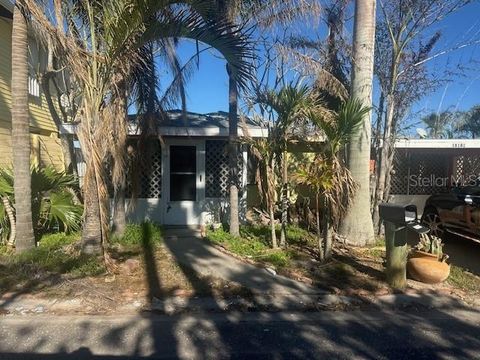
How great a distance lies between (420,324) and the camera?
4.40 m

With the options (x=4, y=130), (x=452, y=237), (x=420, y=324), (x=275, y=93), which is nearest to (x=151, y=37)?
(x=275, y=93)

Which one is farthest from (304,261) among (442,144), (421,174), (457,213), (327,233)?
(421,174)

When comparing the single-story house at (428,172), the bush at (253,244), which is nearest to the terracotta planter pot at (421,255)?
the bush at (253,244)

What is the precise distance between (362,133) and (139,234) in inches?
190

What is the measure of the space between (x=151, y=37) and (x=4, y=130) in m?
6.58

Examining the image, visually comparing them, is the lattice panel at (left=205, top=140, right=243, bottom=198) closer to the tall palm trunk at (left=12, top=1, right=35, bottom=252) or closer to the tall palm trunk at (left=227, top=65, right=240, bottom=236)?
the tall palm trunk at (left=227, top=65, right=240, bottom=236)

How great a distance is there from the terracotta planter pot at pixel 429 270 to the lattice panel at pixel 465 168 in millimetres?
8110

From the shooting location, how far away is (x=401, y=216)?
524cm

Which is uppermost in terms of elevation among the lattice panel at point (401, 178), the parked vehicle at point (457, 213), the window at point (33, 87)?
the window at point (33, 87)

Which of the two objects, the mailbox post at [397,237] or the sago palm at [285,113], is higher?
the sago palm at [285,113]

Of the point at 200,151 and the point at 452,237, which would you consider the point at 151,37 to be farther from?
the point at 452,237

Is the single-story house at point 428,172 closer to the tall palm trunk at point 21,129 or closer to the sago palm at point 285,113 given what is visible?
the sago palm at point 285,113

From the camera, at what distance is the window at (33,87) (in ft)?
38.2

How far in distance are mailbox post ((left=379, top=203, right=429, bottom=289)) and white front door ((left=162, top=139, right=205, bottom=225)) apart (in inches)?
198
